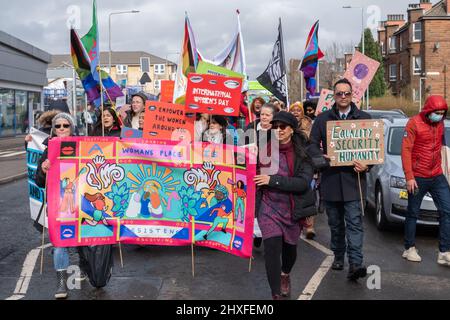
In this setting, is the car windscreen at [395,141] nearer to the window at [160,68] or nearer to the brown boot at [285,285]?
the brown boot at [285,285]

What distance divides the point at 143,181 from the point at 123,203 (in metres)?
0.29

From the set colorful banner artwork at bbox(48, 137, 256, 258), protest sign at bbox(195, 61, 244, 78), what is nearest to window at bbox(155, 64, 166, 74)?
protest sign at bbox(195, 61, 244, 78)

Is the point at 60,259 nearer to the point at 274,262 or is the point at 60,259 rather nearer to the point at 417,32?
the point at 274,262

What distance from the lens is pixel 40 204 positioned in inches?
237

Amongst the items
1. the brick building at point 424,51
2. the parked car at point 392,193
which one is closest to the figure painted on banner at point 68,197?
the parked car at point 392,193

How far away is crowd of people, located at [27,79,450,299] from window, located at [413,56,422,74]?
50188 mm

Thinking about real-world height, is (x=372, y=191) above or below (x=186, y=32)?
below

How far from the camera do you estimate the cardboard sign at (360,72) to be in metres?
8.76

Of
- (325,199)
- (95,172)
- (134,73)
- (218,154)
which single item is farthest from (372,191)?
(134,73)

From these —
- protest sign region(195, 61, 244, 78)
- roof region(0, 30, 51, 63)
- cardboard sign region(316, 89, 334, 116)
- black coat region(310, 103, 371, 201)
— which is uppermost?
roof region(0, 30, 51, 63)

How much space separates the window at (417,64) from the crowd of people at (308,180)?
50.2 metres

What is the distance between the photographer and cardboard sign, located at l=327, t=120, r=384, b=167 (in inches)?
237

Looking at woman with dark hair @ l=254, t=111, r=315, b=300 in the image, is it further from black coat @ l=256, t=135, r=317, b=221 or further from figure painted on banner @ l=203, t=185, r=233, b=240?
figure painted on banner @ l=203, t=185, r=233, b=240

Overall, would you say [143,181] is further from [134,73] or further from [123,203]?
[134,73]
